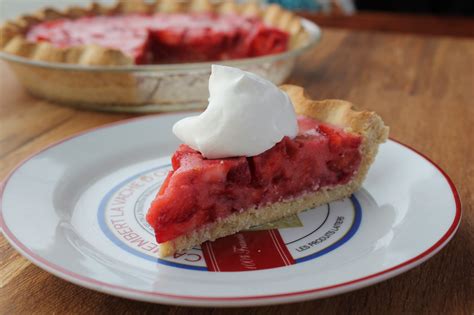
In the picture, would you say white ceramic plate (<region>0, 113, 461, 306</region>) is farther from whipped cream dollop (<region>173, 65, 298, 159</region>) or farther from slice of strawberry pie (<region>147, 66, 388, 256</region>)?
whipped cream dollop (<region>173, 65, 298, 159</region>)

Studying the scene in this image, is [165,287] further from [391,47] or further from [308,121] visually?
[391,47]

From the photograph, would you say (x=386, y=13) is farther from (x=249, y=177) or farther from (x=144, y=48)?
(x=249, y=177)

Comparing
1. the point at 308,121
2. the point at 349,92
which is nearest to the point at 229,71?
the point at 308,121

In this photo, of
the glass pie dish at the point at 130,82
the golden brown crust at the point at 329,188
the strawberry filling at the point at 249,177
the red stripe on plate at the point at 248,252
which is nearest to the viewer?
the red stripe on plate at the point at 248,252

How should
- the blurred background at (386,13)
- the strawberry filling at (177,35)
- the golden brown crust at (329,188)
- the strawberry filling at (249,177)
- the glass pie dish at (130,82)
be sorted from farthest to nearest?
the blurred background at (386,13)
the strawberry filling at (177,35)
the glass pie dish at (130,82)
the golden brown crust at (329,188)
the strawberry filling at (249,177)

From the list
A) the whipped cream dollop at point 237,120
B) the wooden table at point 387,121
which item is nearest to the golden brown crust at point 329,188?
the whipped cream dollop at point 237,120

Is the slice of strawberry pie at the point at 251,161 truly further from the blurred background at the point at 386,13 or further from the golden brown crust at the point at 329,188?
the blurred background at the point at 386,13

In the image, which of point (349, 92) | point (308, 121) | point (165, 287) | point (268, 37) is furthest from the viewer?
point (268, 37)
